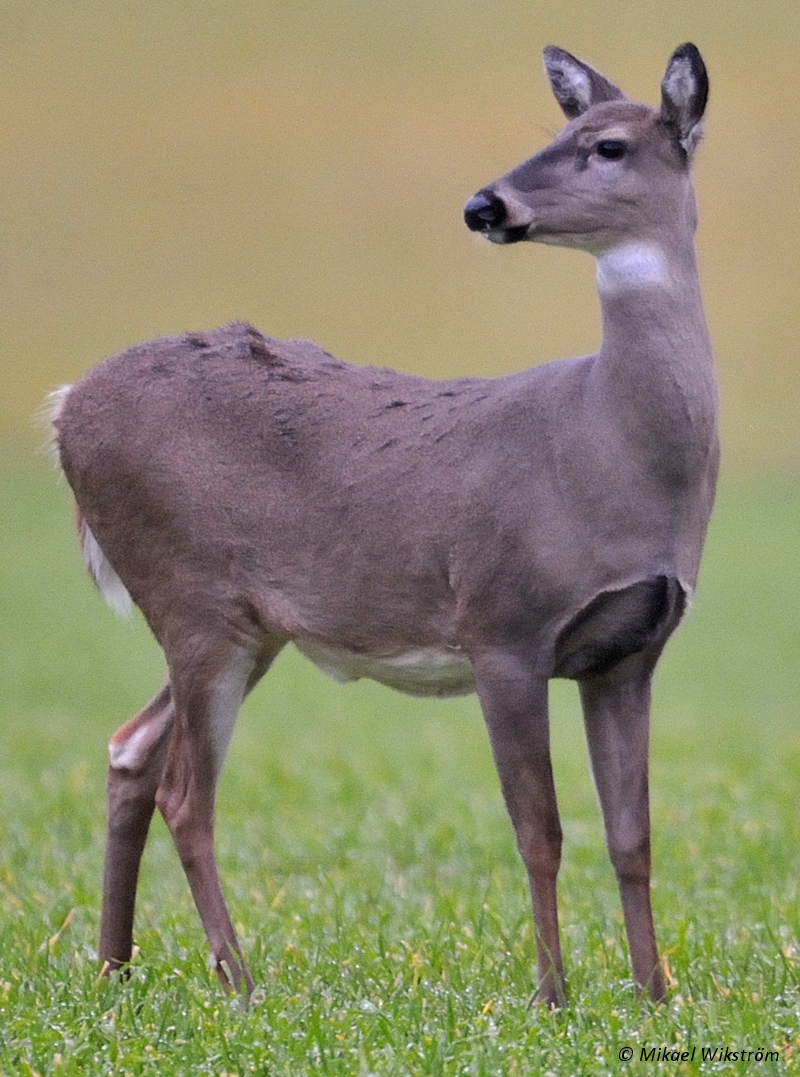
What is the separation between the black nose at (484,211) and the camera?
455 cm

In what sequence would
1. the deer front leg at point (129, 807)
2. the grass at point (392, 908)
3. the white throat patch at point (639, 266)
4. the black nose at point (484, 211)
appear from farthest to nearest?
1. the deer front leg at point (129, 807)
2. the white throat patch at point (639, 266)
3. the black nose at point (484, 211)
4. the grass at point (392, 908)

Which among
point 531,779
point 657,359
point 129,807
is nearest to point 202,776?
point 129,807

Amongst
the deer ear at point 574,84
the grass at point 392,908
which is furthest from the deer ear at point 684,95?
the grass at point 392,908

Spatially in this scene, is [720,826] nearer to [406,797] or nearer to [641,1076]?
[406,797]

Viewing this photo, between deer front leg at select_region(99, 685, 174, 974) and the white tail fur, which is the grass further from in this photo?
the white tail fur

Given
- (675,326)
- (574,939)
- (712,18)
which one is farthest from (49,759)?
(712,18)

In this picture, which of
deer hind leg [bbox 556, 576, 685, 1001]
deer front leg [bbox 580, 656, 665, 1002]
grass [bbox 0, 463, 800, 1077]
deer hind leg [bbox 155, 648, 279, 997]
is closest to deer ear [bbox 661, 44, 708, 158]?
deer hind leg [bbox 556, 576, 685, 1001]

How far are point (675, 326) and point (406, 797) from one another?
4920 millimetres

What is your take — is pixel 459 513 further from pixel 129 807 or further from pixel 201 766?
pixel 129 807

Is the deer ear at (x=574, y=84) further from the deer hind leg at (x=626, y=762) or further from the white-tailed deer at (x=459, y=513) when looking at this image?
the deer hind leg at (x=626, y=762)

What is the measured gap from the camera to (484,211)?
14.9 feet

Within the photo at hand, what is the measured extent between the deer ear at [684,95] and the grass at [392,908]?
2.20m

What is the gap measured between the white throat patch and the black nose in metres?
0.33

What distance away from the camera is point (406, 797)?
9.21 meters
